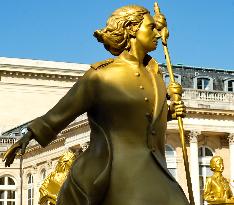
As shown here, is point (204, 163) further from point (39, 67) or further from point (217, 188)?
point (217, 188)

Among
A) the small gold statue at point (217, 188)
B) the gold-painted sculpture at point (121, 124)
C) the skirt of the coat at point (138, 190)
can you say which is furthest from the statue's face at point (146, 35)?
the small gold statue at point (217, 188)

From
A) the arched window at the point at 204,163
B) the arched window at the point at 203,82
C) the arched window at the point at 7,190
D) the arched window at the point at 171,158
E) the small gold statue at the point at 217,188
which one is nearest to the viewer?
the small gold statue at the point at 217,188

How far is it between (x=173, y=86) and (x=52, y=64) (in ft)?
238

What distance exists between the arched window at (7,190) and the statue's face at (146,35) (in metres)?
63.6

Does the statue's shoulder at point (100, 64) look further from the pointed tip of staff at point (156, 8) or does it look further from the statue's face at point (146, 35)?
the pointed tip of staff at point (156, 8)

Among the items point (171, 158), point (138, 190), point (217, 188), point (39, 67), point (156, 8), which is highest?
point (39, 67)

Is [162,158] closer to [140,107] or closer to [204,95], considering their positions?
[140,107]

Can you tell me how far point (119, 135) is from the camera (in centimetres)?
545

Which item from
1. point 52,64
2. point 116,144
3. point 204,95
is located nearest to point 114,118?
point 116,144

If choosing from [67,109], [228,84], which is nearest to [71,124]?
[228,84]

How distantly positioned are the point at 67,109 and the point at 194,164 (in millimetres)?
49373

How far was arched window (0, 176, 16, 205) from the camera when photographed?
68.5 meters

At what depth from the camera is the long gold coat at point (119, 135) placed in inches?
209

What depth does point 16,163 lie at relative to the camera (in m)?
69.0
